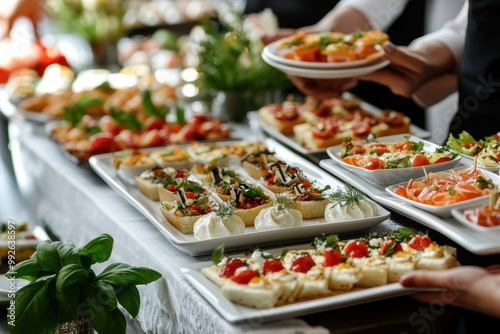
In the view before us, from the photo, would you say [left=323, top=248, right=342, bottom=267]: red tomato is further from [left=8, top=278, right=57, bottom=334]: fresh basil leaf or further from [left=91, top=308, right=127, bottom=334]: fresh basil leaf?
[left=8, top=278, right=57, bottom=334]: fresh basil leaf

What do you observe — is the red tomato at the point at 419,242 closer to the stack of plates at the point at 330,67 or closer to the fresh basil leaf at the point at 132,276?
the fresh basil leaf at the point at 132,276

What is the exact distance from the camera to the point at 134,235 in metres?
2.22

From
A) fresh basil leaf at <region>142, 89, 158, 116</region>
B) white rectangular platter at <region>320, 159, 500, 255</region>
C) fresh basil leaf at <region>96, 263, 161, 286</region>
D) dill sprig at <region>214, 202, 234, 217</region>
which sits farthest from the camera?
fresh basil leaf at <region>142, 89, 158, 116</region>

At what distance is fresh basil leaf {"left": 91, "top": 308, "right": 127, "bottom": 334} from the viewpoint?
186cm

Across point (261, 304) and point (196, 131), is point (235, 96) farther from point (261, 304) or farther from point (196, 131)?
point (261, 304)

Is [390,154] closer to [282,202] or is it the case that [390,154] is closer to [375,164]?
[375,164]

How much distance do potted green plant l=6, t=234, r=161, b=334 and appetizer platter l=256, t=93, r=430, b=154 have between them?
108cm

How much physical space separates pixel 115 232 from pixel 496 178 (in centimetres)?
114

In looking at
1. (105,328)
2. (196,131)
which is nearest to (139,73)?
(196,131)

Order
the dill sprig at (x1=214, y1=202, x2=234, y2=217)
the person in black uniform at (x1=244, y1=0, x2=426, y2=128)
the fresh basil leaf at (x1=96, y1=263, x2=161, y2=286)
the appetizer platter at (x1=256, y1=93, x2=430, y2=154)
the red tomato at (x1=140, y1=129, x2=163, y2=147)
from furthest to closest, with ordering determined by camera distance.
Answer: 1. the person in black uniform at (x1=244, y1=0, x2=426, y2=128)
2. the red tomato at (x1=140, y1=129, x2=163, y2=147)
3. the appetizer platter at (x1=256, y1=93, x2=430, y2=154)
4. the dill sprig at (x1=214, y1=202, x2=234, y2=217)
5. the fresh basil leaf at (x1=96, y1=263, x2=161, y2=286)

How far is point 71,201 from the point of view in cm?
288

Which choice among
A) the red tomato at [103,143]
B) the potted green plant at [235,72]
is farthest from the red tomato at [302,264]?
the potted green plant at [235,72]

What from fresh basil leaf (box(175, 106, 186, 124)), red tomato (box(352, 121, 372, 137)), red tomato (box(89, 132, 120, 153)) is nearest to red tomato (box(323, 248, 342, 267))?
red tomato (box(352, 121, 372, 137))

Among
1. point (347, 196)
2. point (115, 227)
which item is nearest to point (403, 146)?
point (347, 196)
